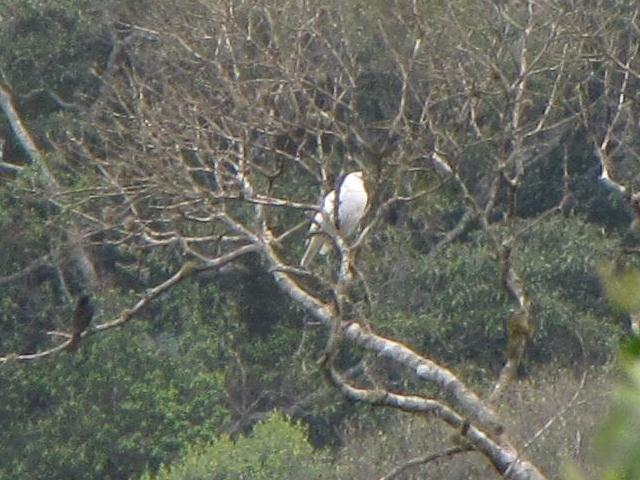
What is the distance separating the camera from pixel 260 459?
12.7 metres

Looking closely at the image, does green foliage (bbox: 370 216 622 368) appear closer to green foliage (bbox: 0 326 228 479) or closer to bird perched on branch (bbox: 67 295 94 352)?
green foliage (bbox: 0 326 228 479)

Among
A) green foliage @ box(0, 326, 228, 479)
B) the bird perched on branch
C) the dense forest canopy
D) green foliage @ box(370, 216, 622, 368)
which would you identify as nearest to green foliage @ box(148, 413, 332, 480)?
the dense forest canopy

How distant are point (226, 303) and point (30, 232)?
208cm

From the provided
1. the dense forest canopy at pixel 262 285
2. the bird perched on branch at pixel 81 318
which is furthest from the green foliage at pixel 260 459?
the bird perched on branch at pixel 81 318

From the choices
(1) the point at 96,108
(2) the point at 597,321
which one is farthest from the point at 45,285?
(2) the point at 597,321

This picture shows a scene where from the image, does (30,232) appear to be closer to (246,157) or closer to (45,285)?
(45,285)

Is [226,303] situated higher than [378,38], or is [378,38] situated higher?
[378,38]

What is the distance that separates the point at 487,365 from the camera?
1472 cm

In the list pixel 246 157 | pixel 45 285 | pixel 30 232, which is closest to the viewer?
pixel 246 157

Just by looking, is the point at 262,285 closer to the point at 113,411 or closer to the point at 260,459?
the point at 113,411

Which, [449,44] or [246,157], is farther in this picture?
[449,44]

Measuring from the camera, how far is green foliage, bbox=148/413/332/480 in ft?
41.0

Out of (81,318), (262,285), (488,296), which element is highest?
(81,318)

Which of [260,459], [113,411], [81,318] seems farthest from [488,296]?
[81,318]
